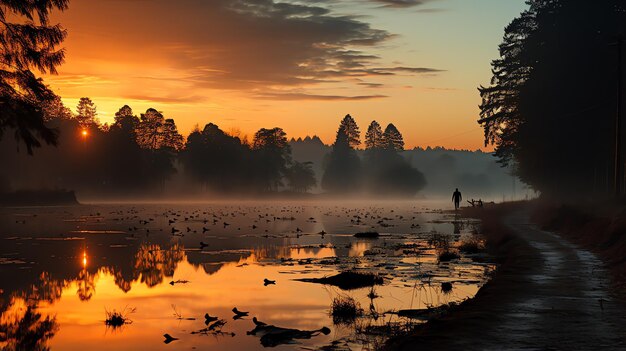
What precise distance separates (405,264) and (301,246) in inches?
412

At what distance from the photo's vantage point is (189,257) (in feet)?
105

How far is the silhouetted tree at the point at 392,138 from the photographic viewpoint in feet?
634

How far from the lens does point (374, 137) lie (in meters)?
195

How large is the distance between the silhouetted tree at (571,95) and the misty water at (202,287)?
24.4 metres

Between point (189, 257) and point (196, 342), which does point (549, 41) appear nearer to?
point (189, 257)

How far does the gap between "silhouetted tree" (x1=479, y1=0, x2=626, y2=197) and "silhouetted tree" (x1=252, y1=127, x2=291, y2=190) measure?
377 feet

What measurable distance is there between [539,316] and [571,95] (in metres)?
48.3

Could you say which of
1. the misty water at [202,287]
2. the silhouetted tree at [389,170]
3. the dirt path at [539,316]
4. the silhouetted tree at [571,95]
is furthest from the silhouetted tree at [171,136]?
the dirt path at [539,316]

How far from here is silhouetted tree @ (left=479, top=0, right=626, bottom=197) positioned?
188ft

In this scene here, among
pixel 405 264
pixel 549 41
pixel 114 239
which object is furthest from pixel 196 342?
pixel 549 41

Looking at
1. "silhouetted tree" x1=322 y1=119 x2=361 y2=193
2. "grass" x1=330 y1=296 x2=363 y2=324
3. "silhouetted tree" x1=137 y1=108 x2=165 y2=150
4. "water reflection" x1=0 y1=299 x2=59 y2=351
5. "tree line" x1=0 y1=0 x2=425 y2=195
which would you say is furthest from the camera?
"silhouetted tree" x1=322 y1=119 x2=361 y2=193

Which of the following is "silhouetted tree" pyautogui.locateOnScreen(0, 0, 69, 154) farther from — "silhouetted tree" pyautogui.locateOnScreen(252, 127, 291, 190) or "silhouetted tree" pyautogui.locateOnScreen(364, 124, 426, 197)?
"silhouetted tree" pyautogui.locateOnScreen(364, 124, 426, 197)

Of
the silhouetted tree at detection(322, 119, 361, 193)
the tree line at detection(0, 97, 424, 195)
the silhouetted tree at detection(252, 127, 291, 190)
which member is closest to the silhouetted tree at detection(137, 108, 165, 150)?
the tree line at detection(0, 97, 424, 195)

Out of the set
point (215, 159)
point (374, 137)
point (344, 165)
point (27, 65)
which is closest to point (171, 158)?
point (215, 159)
